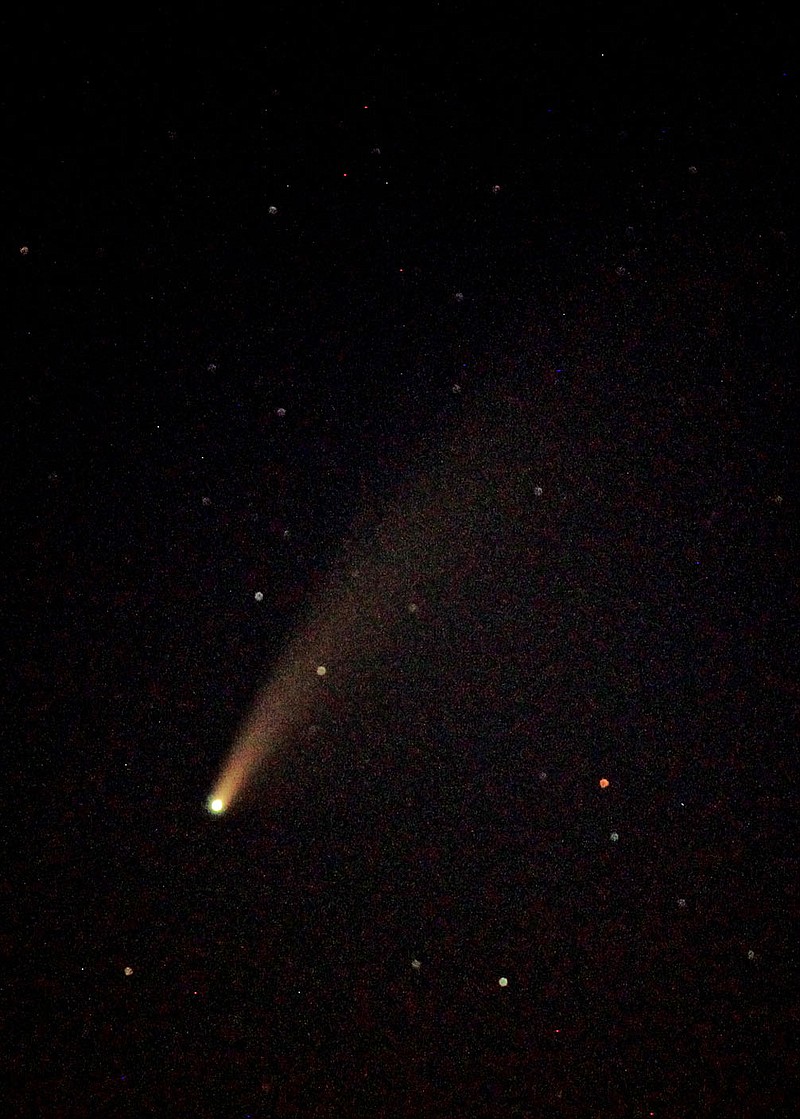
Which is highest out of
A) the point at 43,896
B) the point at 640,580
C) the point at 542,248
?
the point at 542,248

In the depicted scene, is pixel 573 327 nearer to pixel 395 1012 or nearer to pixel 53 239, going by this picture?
pixel 53 239

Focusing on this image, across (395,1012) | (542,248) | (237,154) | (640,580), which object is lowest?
(395,1012)

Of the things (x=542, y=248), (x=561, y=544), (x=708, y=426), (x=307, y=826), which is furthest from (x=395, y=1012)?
(x=542, y=248)

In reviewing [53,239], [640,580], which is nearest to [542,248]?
[640,580]

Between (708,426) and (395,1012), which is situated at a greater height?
(708,426)

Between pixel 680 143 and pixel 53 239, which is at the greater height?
pixel 53 239

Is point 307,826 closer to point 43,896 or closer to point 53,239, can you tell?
point 43,896
